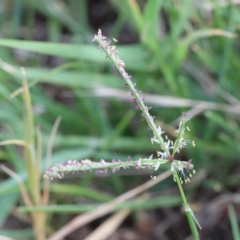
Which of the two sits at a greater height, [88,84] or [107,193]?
[88,84]

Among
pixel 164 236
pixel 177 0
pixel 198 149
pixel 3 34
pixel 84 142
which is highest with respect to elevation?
pixel 3 34

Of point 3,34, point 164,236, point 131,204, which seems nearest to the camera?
point 131,204

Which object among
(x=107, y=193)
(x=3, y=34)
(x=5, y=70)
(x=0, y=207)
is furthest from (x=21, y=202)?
(x=3, y=34)

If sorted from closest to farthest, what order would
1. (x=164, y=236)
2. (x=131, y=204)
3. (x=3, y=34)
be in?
(x=131, y=204) → (x=164, y=236) → (x=3, y=34)

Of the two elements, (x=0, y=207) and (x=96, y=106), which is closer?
(x=0, y=207)

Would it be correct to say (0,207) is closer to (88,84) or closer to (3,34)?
(88,84)

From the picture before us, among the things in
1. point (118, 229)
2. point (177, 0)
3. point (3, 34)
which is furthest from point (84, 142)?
point (3, 34)
